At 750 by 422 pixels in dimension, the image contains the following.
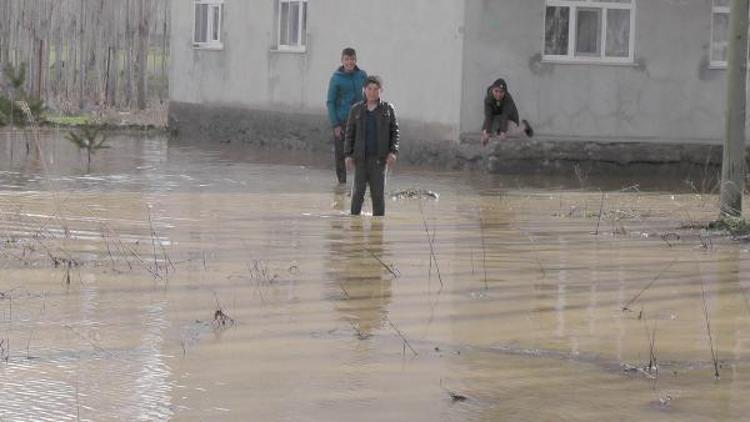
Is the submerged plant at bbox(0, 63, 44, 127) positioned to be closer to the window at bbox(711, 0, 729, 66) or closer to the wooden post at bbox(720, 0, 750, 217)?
the window at bbox(711, 0, 729, 66)

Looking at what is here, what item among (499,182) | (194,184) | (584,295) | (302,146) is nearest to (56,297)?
(584,295)

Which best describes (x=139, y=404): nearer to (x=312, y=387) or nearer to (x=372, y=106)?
(x=312, y=387)

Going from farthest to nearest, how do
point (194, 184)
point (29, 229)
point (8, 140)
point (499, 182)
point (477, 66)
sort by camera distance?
point (8, 140) → point (477, 66) → point (499, 182) → point (194, 184) → point (29, 229)

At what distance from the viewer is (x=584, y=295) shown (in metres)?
11.8

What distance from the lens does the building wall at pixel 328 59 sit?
24.3 metres

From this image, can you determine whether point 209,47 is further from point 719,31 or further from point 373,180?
point 373,180

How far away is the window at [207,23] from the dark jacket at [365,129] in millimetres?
14911

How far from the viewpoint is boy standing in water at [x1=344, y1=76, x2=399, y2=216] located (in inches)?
644

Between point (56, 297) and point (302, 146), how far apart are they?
55.8 ft

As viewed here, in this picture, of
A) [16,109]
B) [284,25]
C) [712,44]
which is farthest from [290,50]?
[712,44]

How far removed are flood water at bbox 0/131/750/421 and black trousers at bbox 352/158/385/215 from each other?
272mm

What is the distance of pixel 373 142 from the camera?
16.5 metres

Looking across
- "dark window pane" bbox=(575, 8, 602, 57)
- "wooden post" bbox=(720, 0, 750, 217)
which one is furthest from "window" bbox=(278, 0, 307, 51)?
"wooden post" bbox=(720, 0, 750, 217)

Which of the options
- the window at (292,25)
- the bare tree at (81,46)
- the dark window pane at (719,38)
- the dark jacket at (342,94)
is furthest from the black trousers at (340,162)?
the bare tree at (81,46)
